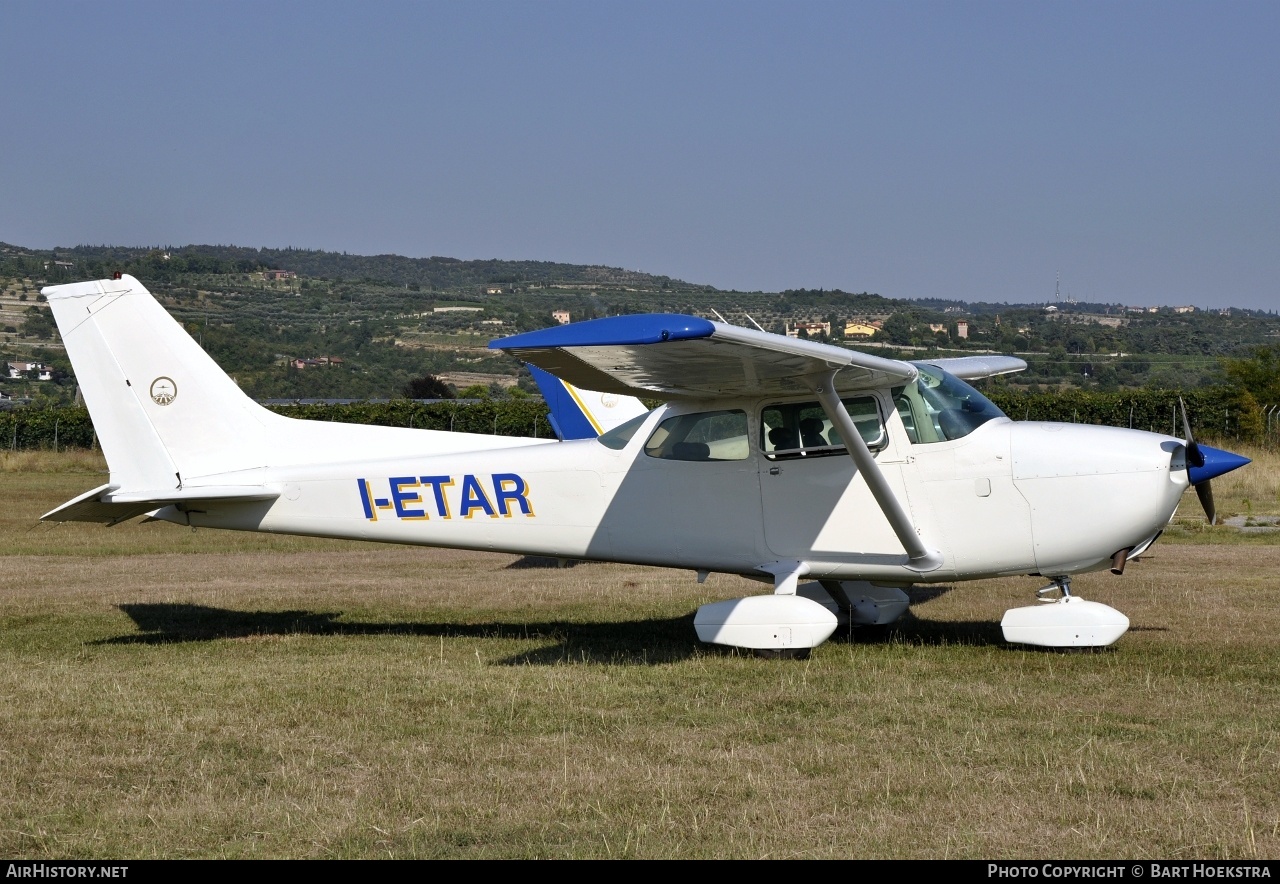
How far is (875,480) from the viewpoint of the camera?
29.0ft

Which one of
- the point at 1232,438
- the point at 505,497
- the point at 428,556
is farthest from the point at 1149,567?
the point at 1232,438

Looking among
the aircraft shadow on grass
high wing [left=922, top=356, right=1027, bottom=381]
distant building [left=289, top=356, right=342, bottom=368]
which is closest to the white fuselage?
the aircraft shadow on grass

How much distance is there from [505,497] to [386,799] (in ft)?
15.0

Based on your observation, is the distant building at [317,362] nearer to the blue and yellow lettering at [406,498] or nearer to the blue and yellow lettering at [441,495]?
the blue and yellow lettering at [406,498]

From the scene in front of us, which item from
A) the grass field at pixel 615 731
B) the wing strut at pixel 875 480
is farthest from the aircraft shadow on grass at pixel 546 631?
the wing strut at pixel 875 480

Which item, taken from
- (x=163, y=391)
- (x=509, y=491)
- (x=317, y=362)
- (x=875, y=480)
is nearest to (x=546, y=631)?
(x=509, y=491)

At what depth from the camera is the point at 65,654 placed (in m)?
9.85

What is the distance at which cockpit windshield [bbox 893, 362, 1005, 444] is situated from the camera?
9.27 meters

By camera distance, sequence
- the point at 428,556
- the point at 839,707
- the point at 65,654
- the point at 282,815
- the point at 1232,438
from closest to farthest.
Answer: the point at 282,815 < the point at 839,707 < the point at 65,654 < the point at 428,556 < the point at 1232,438

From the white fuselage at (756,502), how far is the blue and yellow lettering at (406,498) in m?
0.01

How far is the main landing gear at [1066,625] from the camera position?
8.93 meters

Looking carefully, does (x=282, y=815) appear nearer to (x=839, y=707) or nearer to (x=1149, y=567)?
(x=839, y=707)

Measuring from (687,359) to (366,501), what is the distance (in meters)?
3.40

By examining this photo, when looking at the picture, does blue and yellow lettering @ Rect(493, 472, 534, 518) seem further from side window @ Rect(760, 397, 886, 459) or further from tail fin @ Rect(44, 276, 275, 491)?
tail fin @ Rect(44, 276, 275, 491)
